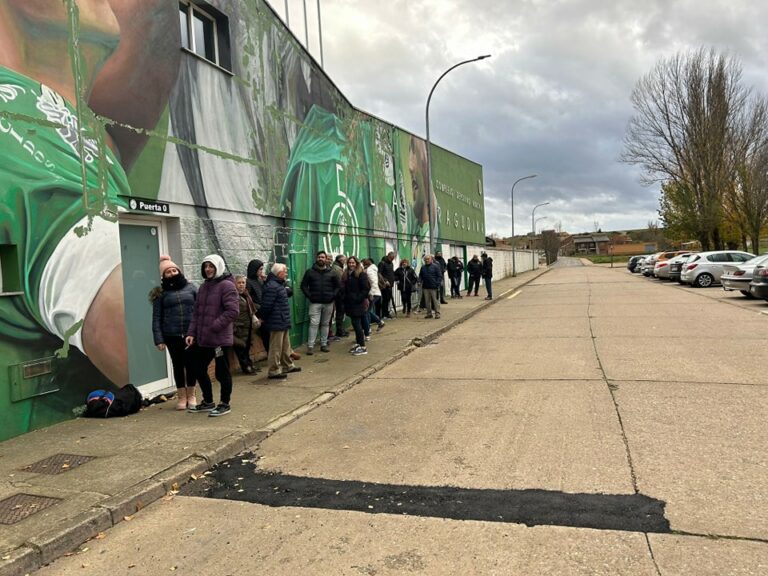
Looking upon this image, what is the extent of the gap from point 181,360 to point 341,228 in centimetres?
732

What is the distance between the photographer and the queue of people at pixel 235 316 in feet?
20.0

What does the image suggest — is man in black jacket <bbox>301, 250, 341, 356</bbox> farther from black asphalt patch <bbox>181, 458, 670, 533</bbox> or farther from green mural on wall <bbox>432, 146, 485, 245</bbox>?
green mural on wall <bbox>432, 146, 485, 245</bbox>

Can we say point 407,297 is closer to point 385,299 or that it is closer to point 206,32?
point 385,299

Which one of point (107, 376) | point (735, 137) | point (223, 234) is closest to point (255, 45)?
point (223, 234)

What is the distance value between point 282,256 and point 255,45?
384 centimetres

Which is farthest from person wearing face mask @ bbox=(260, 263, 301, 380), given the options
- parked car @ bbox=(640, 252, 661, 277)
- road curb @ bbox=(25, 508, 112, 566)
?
parked car @ bbox=(640, 252, 661, 277)

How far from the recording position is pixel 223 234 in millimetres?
8734

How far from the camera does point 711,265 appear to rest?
23984 mm

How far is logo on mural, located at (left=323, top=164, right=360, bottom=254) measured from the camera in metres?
12.8

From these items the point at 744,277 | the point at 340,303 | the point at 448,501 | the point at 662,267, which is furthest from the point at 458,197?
the point at 448,501

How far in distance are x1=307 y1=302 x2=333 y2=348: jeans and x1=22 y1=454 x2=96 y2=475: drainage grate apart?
17.5 ft

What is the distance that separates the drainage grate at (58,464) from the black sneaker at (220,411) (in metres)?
1.43

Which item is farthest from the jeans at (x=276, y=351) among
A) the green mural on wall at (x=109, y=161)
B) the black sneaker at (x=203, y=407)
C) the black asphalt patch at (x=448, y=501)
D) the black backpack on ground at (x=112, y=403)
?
the black asphalt patch at (x=448, y=501)

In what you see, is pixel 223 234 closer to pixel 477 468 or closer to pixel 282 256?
pixel 282 256
